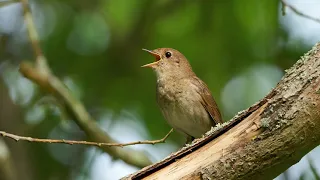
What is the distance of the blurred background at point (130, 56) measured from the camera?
290 inches

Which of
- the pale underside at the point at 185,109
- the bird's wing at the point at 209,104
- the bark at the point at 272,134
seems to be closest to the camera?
the bark at the point at 272,134

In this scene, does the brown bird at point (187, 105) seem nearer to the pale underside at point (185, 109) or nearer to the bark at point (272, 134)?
the pale underside at point (185, 109)

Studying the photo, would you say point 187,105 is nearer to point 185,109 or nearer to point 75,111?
point 185,109

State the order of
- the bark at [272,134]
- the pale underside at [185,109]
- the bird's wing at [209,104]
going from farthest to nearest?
the bird's wing at [209,104]
the pale underside at [185,109]
the bark at [272,134]

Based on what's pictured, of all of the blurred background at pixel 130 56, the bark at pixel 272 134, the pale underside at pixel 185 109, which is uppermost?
the blurred background at pixel 130 56

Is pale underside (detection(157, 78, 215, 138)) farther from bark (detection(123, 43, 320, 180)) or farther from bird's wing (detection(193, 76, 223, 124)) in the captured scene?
bark (detection(123, 43, 320, 180))

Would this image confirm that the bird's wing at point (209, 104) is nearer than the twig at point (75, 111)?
No

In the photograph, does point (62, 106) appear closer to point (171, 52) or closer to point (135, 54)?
point (171, 52)

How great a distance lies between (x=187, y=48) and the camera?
802 cm

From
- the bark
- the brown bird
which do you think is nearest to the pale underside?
the brown bird

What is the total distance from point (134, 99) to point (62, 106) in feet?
6.00

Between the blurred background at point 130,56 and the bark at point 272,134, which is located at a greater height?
the blurred background at point 130,56

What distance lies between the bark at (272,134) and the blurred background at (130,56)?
3.55 metres

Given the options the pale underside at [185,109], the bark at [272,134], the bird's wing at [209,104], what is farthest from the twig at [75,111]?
the bark at [272,134]
